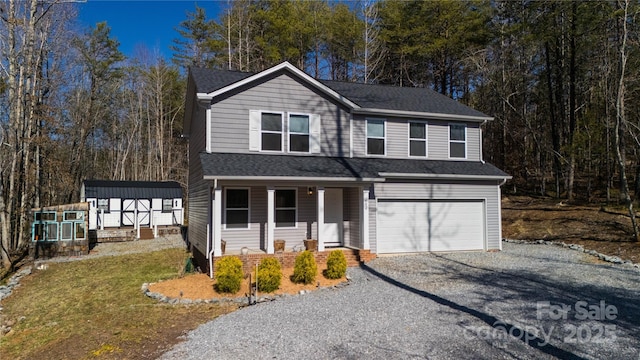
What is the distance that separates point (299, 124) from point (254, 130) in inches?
60.7

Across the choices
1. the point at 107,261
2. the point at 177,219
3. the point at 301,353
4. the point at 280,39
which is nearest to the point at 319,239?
the point at 301,353

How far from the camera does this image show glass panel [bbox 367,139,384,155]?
13.9 meters

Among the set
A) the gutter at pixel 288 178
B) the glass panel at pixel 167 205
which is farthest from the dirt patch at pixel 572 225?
the glass panel at pixel 167 205

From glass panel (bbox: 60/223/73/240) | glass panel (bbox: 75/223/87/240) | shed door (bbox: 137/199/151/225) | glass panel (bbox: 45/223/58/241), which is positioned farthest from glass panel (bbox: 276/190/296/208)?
shed door (bbox: 137/199/151/225)

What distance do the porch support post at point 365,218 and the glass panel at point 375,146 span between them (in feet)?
6.66

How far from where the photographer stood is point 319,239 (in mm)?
11766

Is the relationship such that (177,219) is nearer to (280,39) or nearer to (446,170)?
(280,39)

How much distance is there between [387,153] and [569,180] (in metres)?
11.4

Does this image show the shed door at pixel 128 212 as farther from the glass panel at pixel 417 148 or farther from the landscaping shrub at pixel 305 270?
the landscaping shrub at pixel 305 270

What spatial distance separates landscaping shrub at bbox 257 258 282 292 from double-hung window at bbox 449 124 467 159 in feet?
28.4

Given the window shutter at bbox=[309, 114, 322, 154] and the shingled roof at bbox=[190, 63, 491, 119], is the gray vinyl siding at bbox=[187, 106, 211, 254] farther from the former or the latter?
the window shutter at bbox=[309, 114, 322, 154]

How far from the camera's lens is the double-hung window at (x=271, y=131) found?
12516 millimetres

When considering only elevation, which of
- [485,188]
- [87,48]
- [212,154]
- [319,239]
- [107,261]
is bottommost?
[107,261]

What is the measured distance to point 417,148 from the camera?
14477 millimetres
